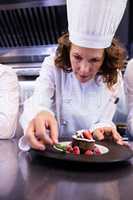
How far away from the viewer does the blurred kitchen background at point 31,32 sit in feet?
7.10

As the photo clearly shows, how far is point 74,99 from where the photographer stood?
1387mm

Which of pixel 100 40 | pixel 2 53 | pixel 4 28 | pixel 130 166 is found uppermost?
pixel 100 40

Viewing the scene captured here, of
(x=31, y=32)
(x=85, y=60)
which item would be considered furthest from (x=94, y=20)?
(x=31, y=32)

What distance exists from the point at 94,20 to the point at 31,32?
1.22 m

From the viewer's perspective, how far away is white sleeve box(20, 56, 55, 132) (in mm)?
1147

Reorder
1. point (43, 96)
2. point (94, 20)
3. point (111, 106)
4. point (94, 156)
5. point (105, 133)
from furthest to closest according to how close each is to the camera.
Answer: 1. point (111, 106)
2. point (43, 96)
3. point (94, 20)
4. point (105, 133)
5. point (94, 156)

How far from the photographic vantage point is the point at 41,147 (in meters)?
0.86

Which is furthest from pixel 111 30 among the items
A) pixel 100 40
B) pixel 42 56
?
pixel 42 56

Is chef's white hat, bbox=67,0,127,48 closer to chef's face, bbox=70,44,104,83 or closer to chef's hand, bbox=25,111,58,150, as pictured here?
chef's face, bbox=70,44,104,83

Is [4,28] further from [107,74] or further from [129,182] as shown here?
[129,182]

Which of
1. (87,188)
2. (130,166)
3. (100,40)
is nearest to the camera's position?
(87,188)

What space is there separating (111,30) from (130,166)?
608 millimetres

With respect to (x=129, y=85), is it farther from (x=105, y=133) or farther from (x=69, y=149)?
(x=69, y=149)

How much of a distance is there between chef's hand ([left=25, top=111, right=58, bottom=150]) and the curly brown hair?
457mm
